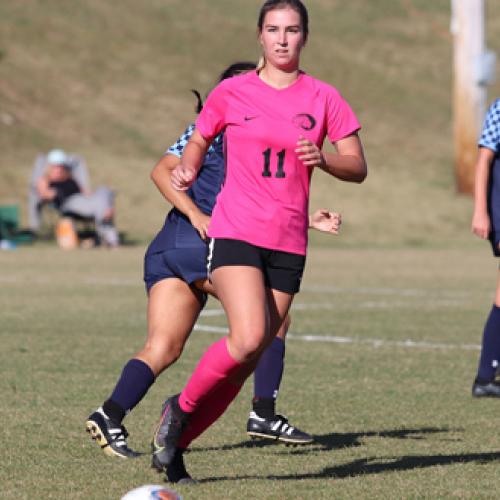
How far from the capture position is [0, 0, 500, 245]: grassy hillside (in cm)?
3172

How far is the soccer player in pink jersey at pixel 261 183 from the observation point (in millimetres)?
5996

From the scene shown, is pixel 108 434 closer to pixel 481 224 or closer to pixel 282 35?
pixel 282 35

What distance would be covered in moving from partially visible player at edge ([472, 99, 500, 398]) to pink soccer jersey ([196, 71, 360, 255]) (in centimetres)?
322

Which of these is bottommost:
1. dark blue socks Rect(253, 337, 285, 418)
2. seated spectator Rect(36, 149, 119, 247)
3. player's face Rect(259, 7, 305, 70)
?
dark blue socks Rect(253, 337, 285, 418)

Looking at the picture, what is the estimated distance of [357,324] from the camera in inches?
540

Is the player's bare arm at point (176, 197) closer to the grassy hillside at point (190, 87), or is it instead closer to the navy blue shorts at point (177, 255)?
the navy blue shorts at point (177, 255)

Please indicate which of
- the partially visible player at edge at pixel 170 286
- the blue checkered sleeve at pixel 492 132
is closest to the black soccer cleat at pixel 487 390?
the blue checkered sleeve at pixel 492 132

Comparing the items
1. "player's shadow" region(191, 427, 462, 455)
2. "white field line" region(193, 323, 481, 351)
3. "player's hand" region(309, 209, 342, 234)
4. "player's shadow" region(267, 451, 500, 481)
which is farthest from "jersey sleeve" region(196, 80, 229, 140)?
"white field line" region(193, 323, 481, 351)

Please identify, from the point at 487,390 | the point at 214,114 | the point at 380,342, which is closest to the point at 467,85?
the point at 380,342

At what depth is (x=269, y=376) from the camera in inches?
307

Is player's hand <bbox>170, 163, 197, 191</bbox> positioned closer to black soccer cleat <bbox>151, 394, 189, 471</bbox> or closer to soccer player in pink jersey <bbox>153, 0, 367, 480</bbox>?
soccer player in pink jersey <bbox>153, 0, 367, 480</bbox>

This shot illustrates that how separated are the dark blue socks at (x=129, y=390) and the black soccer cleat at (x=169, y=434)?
538 mm

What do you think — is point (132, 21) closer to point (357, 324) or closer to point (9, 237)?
point (9, 237)

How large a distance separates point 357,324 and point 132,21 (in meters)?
35.1
